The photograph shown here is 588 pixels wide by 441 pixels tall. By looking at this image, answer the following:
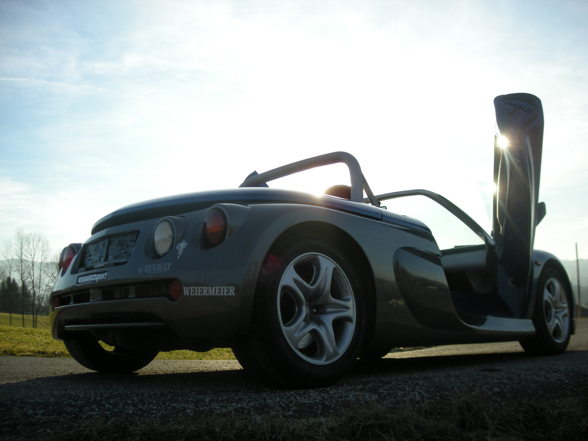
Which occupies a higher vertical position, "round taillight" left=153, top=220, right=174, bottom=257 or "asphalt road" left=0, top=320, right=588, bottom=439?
"round taillight" left=153, top=220, right=174, bottom=257

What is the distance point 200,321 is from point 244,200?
2.24 feet

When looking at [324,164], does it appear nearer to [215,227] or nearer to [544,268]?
[215,227]

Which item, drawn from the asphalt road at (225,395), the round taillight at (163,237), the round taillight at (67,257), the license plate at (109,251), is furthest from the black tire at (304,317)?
the round taillight at (67,257)

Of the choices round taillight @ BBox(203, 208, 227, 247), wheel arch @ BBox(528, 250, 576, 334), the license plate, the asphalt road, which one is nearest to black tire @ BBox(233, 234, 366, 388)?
the asphalt road

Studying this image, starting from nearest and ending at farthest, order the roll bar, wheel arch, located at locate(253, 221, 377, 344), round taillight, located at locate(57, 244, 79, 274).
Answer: wheel arch, located at locate(253, 221, 377, 344) → round taillight, located at locate(57, 244, 79, 274) → the roll bar

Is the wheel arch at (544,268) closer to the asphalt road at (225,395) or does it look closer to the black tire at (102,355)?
the asphalt road at (225,395)

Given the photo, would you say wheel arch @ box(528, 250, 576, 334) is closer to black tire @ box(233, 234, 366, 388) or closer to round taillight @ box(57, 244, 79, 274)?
black tire @ box(233, 234, 366, 388)

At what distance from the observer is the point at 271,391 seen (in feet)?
8.72

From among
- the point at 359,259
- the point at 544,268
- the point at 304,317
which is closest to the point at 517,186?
the point at 544,268

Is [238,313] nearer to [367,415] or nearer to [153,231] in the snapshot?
[153,231]

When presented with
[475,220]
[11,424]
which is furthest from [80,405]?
[475,220]

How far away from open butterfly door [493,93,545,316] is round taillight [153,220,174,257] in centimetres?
340

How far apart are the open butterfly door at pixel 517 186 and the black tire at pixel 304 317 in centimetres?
249

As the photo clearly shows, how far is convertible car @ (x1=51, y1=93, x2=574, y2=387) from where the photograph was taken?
2.67 metres
